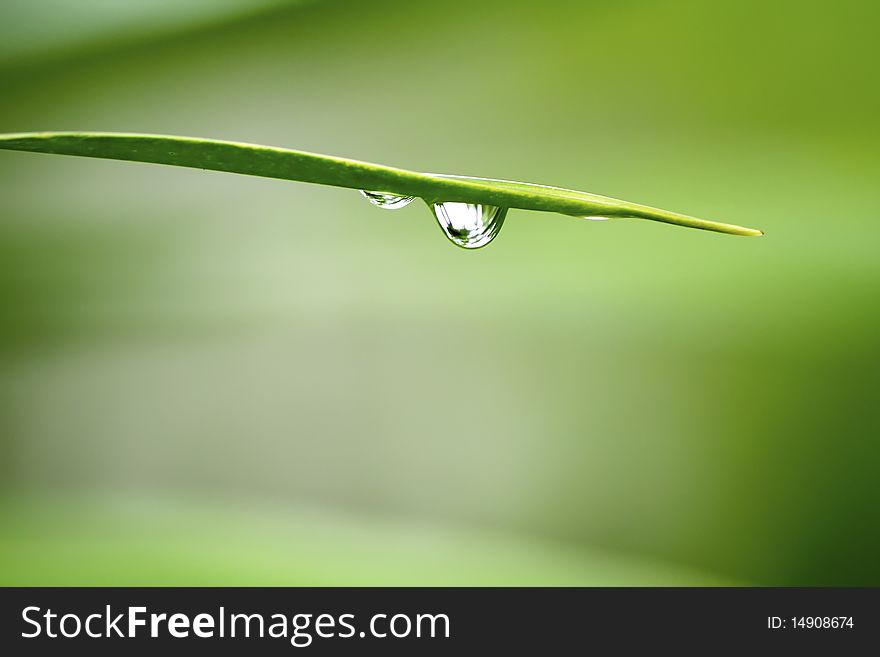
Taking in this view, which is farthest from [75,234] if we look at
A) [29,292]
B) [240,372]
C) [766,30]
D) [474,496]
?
[766,30]

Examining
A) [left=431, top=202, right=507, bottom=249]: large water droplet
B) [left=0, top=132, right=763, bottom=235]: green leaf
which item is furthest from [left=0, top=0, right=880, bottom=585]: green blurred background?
[left=0, top=132, right=763, bottom=235]: green leaf

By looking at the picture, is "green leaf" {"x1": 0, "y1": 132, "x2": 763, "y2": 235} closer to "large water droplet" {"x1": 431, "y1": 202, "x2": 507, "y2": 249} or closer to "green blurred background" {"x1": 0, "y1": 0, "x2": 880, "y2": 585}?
"large water droplet" {"x1": 431, "y1": 202, "x2": 507, "y2": 249}

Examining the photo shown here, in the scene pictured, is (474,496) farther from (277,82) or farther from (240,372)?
(277,82)

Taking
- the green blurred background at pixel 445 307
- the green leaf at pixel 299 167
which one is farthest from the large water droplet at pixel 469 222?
the green blurred background at pixel 445 307

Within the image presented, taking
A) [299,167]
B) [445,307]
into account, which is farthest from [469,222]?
[445,307]

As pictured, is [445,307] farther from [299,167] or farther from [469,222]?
[299,167]

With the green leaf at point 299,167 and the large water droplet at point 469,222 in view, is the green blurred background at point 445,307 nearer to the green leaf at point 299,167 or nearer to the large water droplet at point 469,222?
the large water droplet at point 469,222
